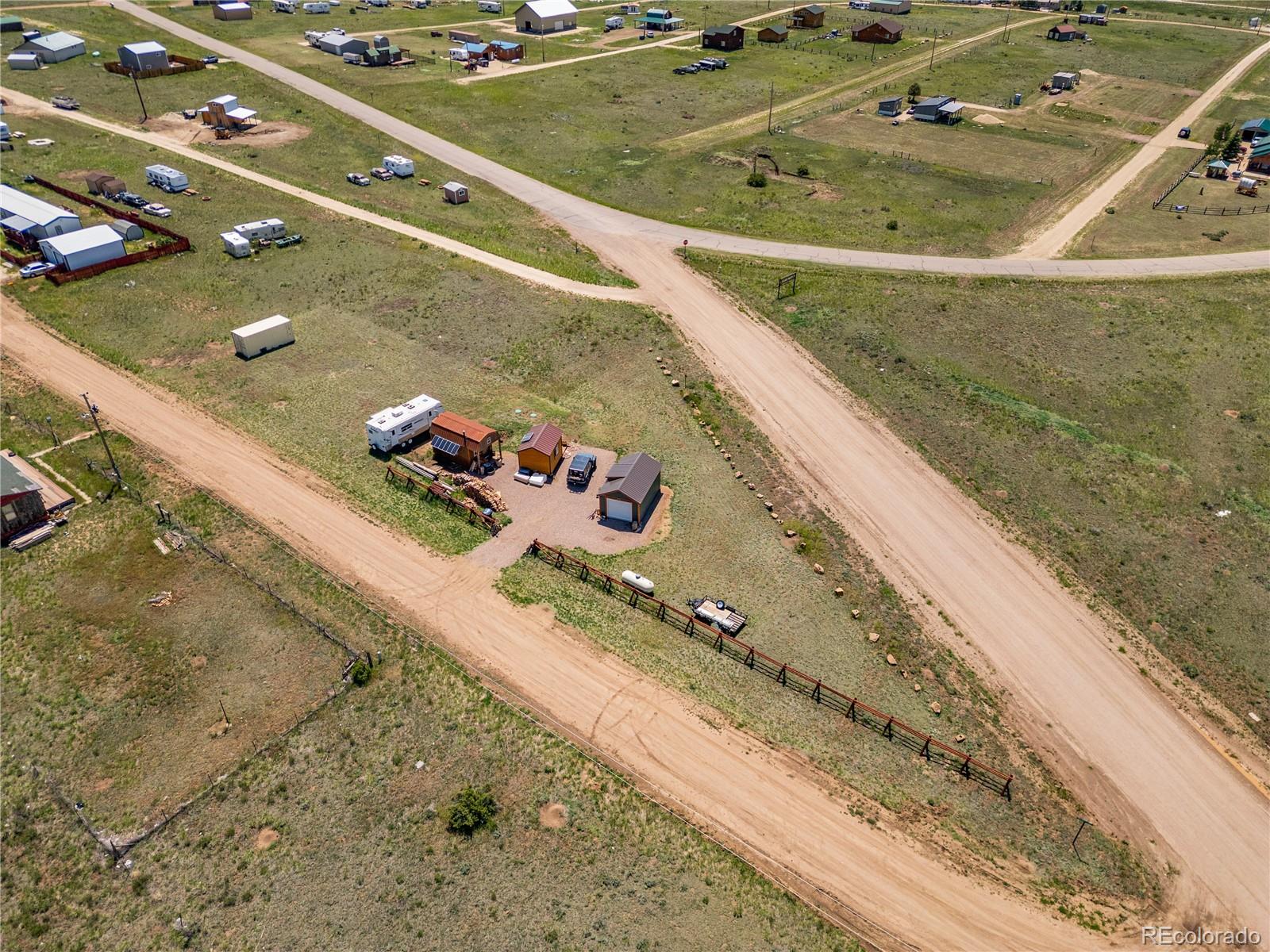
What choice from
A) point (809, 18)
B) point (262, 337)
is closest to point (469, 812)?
point (262, 337)

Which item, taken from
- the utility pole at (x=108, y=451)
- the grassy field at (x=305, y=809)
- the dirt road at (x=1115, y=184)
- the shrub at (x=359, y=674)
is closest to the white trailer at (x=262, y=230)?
the utility pole at (x=108, y=451)

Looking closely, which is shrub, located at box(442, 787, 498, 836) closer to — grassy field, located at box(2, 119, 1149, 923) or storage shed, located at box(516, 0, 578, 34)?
grassy field, located at box(2, 119, 1149, 923)

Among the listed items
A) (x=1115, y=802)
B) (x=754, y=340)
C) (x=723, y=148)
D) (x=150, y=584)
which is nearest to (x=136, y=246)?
(x=150, y=584)

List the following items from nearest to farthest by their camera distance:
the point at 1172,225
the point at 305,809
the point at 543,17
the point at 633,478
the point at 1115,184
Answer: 1. the point at 305,809
2. the point at 633,478
3. the point at 1172,225
4. the point at 1115,184
5. the point at 543,17

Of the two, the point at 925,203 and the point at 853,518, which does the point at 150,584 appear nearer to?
the point at 853,518

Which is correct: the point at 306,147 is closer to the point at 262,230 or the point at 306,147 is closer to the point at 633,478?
the point at 262,230

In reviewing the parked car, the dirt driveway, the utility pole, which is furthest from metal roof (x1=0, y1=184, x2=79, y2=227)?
the parked car

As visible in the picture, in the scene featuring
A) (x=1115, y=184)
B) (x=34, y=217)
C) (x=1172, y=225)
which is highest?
(x=34, y=217)
